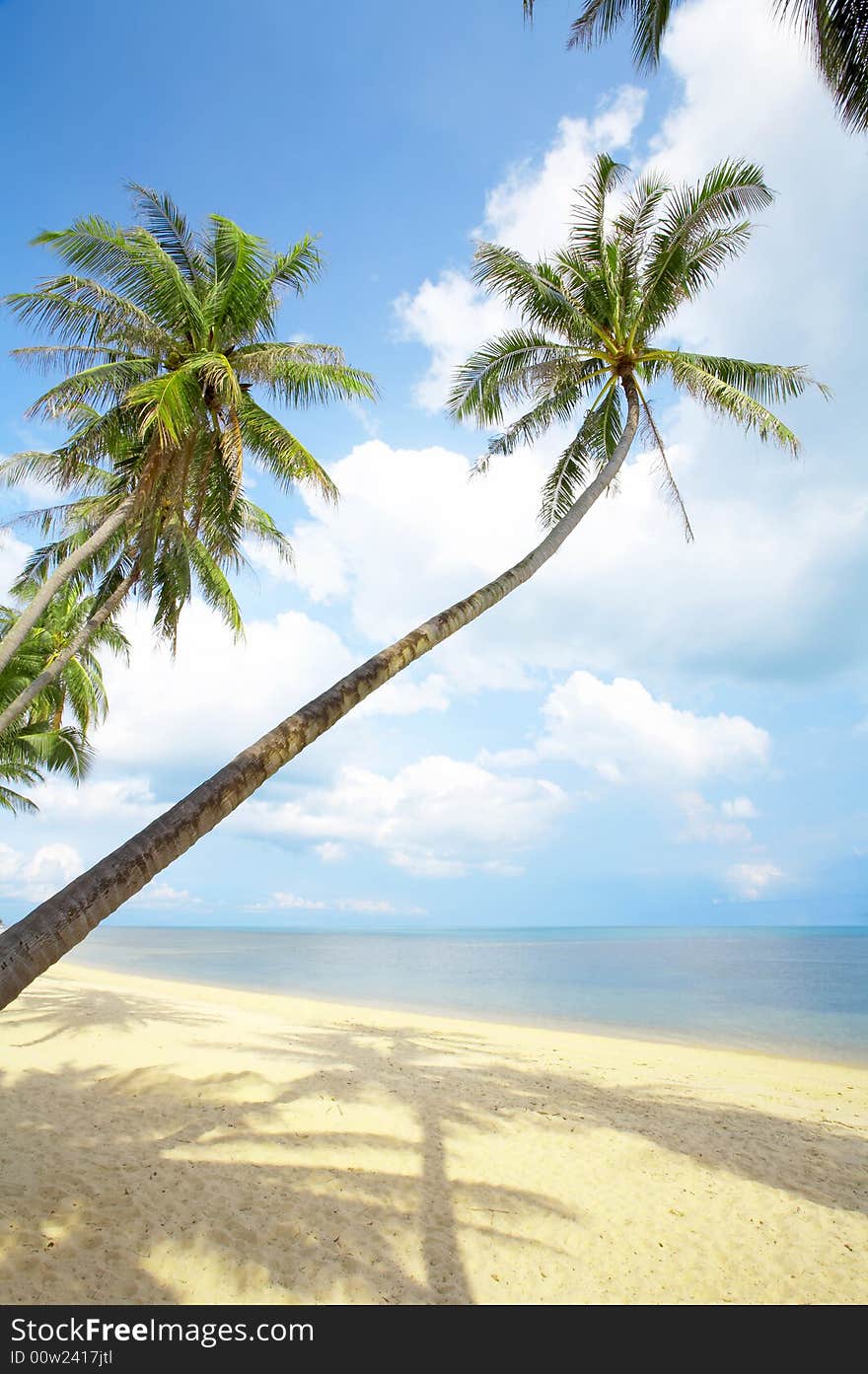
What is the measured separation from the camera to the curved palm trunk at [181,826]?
119 inches

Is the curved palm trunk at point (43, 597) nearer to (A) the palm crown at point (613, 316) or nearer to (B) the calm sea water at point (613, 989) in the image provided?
(A) the palm crown at point (613, 316)

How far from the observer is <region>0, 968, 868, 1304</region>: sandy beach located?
408 centimetres

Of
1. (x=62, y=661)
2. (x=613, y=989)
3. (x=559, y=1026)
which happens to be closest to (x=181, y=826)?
(x=62, y=661)

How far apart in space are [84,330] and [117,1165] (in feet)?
35.0

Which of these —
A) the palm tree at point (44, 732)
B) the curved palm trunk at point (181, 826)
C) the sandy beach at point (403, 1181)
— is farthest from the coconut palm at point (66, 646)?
the curved palm trunk at point (181, 826)

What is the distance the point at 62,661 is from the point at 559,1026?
45.5 feet

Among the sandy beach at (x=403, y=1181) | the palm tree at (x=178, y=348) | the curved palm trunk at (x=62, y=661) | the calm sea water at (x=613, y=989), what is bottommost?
the calm sea water at (x=613, y=989)

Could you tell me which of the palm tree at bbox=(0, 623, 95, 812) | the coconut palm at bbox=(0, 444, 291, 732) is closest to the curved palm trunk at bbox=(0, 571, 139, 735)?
the coconut palm at bbox=(0, 444, 291, 732)

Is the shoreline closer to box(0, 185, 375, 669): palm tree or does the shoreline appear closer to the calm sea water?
the calm sea water

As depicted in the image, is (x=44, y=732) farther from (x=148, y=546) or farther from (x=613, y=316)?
(x=613, y=316)

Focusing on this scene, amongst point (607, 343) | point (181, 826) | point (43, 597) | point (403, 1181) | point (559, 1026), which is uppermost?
point (607, 343)

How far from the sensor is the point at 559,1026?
55.1 ft

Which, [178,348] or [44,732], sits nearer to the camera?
[178,348]

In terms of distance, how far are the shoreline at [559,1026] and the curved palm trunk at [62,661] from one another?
11.6m
